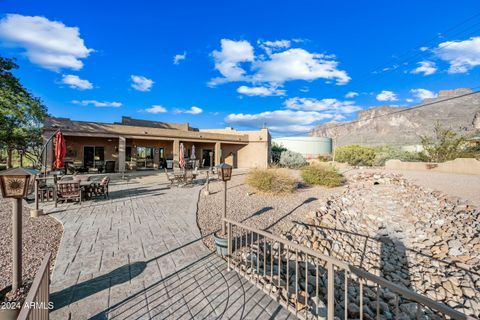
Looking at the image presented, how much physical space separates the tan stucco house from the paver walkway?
10503 millimetres

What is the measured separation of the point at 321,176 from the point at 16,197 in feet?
40.6

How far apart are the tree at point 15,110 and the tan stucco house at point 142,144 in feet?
5.33

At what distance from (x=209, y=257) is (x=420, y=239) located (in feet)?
24.1

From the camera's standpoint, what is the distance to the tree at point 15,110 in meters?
12.8

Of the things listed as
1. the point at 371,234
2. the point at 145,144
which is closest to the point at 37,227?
the point at 371,234

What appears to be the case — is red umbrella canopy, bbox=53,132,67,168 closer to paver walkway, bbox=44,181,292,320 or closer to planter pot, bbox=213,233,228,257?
paver walkway, bbox=44,181,292,320

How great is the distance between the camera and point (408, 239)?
24.4 feet

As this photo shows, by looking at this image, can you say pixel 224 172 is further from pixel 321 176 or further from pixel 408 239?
pixel 321 176

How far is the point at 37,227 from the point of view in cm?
546

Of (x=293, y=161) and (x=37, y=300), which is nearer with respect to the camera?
(x=37, y=300)

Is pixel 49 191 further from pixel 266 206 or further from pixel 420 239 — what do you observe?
pixel 420 239

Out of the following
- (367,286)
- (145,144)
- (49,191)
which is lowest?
(367,286)

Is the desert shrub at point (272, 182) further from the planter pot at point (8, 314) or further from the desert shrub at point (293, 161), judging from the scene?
the desert shrub at point (293, 161)

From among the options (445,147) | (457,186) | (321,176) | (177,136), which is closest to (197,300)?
(321,176)
